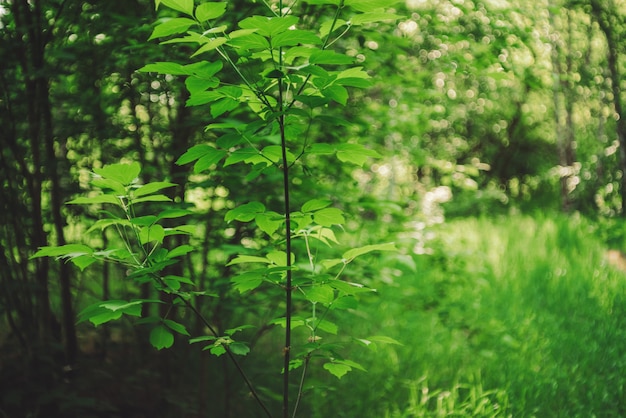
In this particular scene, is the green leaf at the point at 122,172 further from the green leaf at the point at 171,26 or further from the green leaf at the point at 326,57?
the green leaf at the point at 326,57

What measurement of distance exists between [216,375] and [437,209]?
1898 mm

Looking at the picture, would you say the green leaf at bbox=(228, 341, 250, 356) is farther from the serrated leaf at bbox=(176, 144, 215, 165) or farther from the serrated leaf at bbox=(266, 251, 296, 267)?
the serrated leaf at bbox=(176, 144, 215, 165)

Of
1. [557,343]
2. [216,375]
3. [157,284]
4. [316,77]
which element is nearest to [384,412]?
[216,375]

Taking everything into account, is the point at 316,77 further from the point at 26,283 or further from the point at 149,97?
the point at 26,283

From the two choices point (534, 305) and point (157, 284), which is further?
point (534, 305)

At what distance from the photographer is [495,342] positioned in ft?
9.93

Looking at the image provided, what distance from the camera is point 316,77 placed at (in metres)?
0.97

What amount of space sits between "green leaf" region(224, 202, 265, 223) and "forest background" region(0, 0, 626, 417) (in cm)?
10

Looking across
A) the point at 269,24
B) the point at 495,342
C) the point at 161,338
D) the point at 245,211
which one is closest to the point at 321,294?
the point at 245,211

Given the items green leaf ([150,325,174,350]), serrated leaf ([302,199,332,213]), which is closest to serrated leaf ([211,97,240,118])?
serrated leaf ([302,199,332,213])

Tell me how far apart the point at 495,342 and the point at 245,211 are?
2.61m

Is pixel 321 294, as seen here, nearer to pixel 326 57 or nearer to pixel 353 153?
pixel 353 153

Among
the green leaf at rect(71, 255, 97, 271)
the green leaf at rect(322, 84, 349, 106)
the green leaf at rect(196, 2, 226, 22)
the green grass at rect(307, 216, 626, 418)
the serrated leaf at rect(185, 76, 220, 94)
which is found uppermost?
the green leaf at rect(196, 2, 226, 22)

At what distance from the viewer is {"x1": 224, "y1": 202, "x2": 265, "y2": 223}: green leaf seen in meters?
1.01
